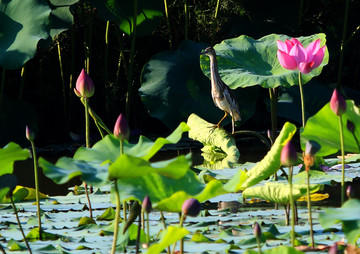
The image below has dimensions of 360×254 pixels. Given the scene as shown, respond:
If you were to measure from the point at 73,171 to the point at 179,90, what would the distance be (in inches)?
135

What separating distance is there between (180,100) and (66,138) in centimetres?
113

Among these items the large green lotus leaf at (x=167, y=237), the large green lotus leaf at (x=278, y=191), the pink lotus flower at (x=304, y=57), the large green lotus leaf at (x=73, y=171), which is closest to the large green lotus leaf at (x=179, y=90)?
the pink lotus flower at (x=304, y=57)

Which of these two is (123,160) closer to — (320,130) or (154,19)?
(320,130)

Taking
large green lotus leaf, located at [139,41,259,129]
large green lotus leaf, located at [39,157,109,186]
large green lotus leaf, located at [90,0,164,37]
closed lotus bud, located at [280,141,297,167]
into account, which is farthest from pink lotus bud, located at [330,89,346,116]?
large green lotus leaf, located at [90,0,164,37]

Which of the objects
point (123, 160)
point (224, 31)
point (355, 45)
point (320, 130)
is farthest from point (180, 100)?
point (123, 160)

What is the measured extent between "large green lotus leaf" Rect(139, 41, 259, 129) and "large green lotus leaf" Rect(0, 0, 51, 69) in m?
0.87

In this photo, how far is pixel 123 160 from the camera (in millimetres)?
1125

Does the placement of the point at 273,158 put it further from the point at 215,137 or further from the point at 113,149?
the point at 215,137

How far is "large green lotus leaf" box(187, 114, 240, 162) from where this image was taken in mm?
3465

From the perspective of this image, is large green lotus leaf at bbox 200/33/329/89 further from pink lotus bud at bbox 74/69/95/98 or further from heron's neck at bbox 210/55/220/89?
pink lotus bud at bbox 74/69/95/98

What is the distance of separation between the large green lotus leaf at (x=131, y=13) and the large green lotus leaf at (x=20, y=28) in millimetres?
610

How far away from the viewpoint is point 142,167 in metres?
1.14

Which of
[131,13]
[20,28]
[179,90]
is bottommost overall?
[179,90]

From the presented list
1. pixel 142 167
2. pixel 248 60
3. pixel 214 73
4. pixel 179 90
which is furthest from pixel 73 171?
pixel 179 90
